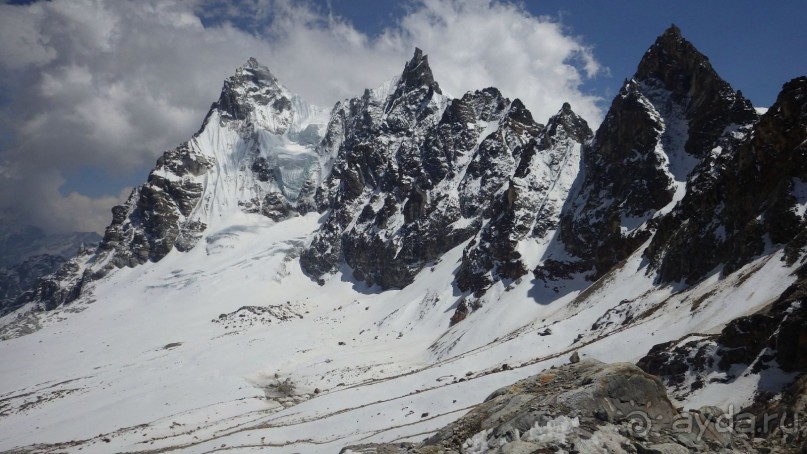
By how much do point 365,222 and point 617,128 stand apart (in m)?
86.4

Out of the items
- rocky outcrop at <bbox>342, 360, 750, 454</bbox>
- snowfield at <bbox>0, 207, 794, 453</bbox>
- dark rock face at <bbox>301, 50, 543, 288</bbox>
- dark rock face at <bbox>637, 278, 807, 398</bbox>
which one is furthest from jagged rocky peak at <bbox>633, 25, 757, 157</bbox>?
rocky outcrop at <bbox>342, 360, 750, 454</bbox>

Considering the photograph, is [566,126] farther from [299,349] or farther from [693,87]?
[299,349]

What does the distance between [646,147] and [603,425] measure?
71341 millimetres

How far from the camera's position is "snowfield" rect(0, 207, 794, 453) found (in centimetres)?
3152

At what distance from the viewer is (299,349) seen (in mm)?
87562

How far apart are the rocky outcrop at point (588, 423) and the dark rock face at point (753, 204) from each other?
851 inches

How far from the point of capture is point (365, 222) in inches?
5866

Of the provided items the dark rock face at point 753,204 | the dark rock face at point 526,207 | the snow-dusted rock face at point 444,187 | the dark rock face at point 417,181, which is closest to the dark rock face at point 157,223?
the dark rock face at point 417,181

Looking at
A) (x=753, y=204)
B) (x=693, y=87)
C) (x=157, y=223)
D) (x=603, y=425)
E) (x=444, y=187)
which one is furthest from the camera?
(x=157, y=223)

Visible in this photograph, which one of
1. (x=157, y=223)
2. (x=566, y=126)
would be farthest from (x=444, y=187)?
(x=157, y=223)

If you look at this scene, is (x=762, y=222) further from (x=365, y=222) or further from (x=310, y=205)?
(x=310, y=205)

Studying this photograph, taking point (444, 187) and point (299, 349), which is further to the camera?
point (444, 187)

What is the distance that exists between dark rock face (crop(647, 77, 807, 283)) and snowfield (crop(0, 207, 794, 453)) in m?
3.02

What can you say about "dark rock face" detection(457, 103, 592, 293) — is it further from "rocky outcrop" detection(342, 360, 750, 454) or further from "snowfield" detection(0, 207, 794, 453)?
"rocky outcrop" detection(342, 360, 750, 454)
